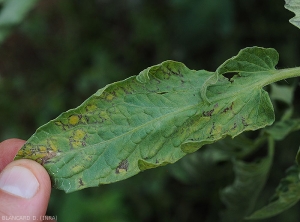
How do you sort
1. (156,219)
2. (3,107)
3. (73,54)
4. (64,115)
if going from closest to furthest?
(64,115), (156,219), (3,107), (73,54)

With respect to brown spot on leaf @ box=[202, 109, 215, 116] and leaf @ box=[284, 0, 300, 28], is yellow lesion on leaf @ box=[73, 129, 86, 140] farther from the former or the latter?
leaf @ box=[284, 0, 300, 28]

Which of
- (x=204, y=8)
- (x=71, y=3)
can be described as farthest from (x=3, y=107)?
(x=204, y=8)

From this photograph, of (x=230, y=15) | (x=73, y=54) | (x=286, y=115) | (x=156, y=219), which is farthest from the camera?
(x=73, y=54)

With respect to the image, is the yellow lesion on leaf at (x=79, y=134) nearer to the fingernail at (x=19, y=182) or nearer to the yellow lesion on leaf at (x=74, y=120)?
the yellow lesion on leaf at (x=74, y=120)

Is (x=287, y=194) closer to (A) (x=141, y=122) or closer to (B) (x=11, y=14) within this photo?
(A) (x=141, y=122)

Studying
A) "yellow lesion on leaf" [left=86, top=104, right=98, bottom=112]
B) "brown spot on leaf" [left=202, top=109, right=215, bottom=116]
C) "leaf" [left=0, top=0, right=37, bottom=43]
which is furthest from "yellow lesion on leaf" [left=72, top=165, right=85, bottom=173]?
"leaf" [left=0, top=0, right=37, bottom=43]

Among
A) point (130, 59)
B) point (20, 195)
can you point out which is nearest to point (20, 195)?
point (20, 195)

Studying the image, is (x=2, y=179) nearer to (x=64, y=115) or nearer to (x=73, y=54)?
(x=64, y=115)
